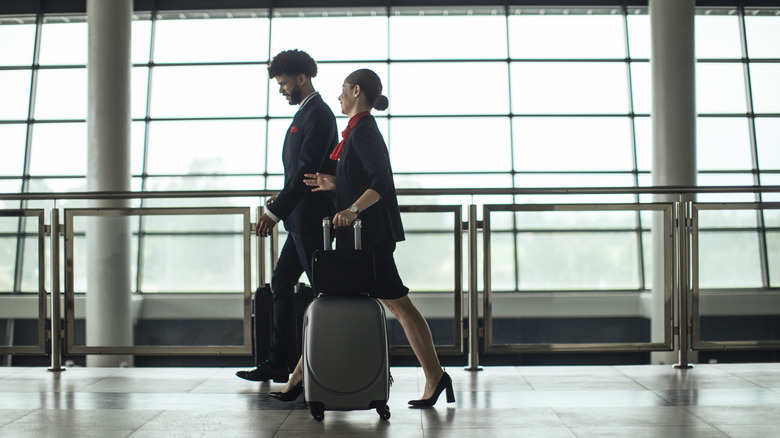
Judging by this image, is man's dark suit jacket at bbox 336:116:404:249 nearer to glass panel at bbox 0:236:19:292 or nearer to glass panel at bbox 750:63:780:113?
glass panel at bbox 0:236:19:292

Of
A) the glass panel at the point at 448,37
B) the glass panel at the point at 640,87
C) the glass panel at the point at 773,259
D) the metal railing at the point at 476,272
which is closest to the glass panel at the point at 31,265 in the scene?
the metal railing at the point at 476,272

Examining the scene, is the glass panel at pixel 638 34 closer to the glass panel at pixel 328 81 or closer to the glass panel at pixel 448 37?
the glass panel at pixel 448 37

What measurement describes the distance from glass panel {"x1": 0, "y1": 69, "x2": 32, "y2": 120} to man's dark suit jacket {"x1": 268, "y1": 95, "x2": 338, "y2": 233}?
9.97 meters

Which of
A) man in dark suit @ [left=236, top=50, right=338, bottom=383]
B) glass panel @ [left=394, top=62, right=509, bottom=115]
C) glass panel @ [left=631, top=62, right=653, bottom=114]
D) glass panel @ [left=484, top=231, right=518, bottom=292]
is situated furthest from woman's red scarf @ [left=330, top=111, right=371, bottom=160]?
glass panel @ [left=631, top=62, right=653, bottom=114]

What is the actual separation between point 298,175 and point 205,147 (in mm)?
8803

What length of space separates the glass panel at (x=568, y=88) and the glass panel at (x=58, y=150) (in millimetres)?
6313

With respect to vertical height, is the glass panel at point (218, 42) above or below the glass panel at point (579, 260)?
above

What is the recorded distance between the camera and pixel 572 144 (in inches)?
448

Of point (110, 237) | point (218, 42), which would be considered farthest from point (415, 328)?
point (218, 42)

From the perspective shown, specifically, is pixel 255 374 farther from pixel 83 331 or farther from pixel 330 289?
pixel 83 331

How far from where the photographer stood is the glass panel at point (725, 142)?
37.1ft

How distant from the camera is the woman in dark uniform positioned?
2.87 metres

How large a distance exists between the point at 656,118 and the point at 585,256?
528 centimetres

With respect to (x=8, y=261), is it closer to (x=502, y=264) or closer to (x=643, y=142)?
(x=502, y=264)
